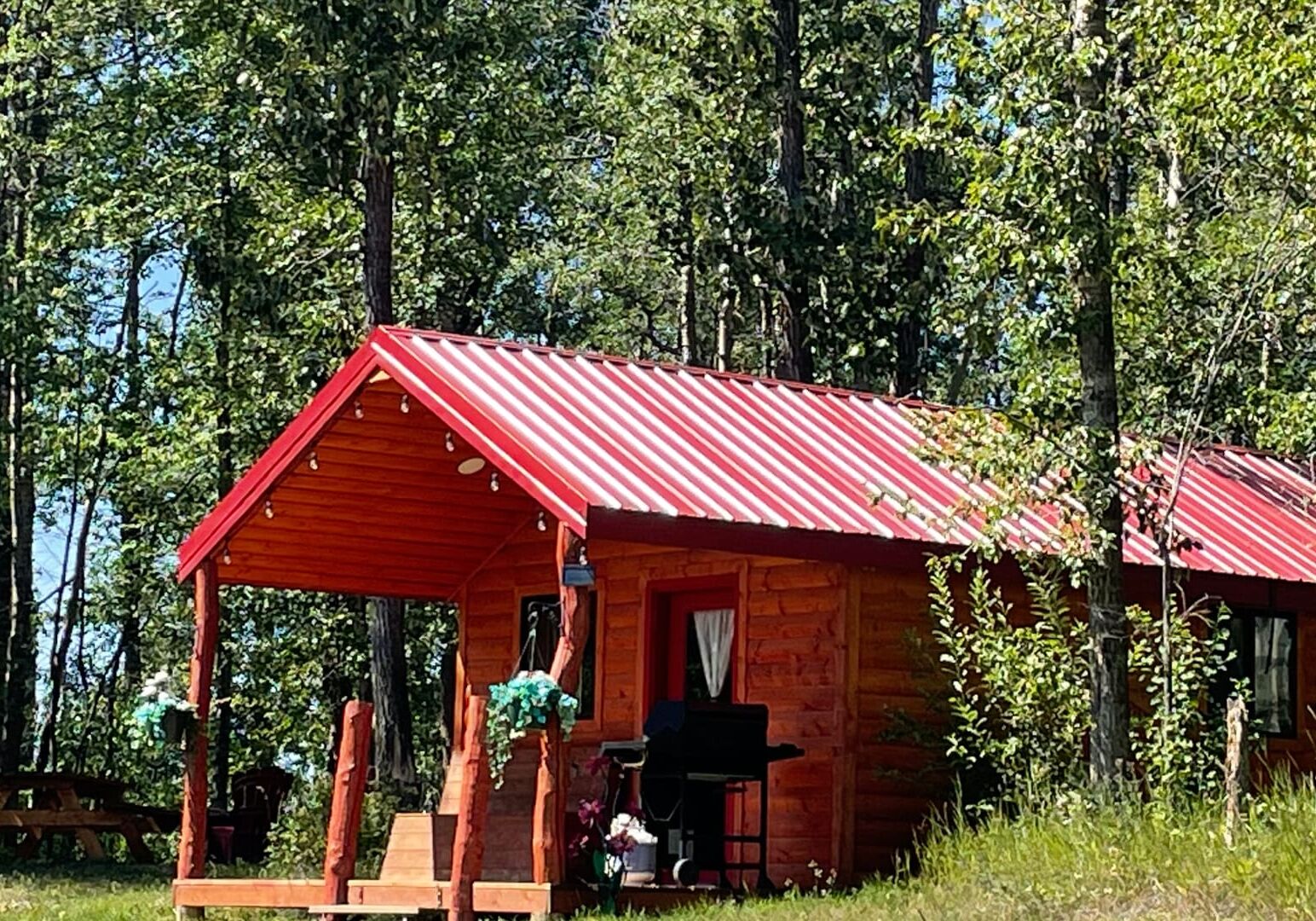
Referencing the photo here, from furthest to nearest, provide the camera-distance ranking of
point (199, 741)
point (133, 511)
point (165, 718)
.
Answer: point (133, 511) < point (199, 741) < point (165, 718)

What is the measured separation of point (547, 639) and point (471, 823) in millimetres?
5254

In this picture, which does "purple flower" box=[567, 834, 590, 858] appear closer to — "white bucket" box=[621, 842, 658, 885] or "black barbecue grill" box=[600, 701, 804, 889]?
"white bucket" box=[621, 842, 658, 885]

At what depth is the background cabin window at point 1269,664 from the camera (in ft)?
56.6

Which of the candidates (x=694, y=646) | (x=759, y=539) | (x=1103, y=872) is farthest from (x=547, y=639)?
(x=1103, y=872)

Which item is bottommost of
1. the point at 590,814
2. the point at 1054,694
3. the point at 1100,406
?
the point at 590,814

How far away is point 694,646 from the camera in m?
16.3

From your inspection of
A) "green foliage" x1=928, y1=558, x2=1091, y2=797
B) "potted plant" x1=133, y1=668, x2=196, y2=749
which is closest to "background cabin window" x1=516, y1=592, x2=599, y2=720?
"potted plant" x1=133, y1=668, x2=196, y2=749

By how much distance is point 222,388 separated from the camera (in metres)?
26.7

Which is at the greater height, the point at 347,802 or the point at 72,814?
the point at 347,802

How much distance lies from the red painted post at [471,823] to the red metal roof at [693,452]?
4.34ft

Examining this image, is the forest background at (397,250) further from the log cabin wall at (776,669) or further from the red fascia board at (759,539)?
the log cabin wall at (776,669)

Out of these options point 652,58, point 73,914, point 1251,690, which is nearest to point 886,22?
point 652,58

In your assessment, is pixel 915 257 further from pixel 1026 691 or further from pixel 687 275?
pixel 1026 691

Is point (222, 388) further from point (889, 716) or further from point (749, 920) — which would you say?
point (749, 920)
